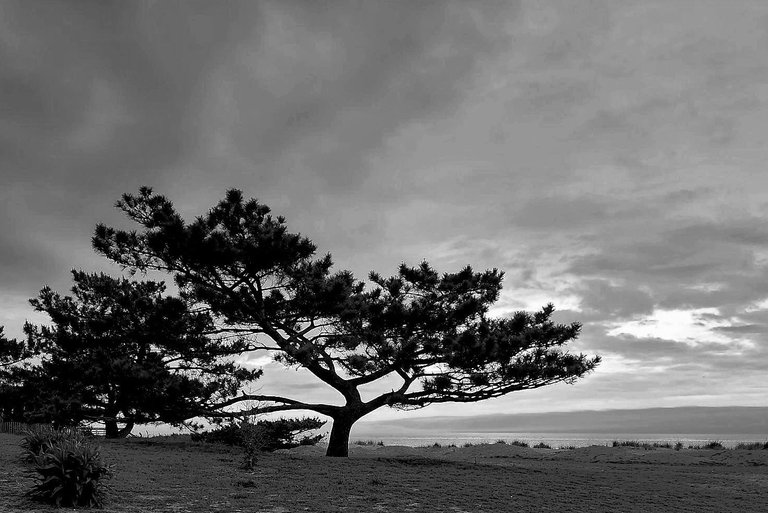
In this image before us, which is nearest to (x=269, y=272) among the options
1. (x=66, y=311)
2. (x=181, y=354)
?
(x=181, y=354)

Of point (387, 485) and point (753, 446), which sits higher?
point (753, 446)

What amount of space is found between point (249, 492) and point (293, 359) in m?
8.98

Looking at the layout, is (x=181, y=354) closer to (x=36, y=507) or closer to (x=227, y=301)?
(x=227, y=301)

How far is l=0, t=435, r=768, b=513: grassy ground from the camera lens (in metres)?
13.7

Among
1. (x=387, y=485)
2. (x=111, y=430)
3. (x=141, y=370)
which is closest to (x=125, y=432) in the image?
(x=111, y=430)

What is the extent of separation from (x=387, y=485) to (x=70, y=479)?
768 cm

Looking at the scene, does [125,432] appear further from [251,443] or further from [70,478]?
[70,478]

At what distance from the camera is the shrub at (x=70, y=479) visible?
12273 millimetres

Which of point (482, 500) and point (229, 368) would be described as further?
point (229, 368)

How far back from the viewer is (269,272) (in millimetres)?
23859

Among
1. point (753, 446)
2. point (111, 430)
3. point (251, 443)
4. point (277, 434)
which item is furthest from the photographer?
point (753, 446)

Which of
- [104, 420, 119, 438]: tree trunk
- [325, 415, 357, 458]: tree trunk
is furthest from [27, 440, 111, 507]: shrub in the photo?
[104, 420, 119, 438]: tree trunk

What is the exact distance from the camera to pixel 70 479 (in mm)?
12328

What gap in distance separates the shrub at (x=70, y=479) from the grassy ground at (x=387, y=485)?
0.31 metres
